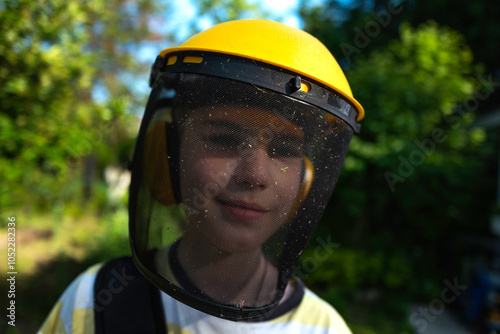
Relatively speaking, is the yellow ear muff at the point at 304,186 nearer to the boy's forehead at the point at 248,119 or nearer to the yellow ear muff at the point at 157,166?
the boy's forehead at the point at 248,119

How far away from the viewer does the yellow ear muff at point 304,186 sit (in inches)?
45.8

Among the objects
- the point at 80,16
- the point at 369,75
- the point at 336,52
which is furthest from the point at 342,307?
the point at 336,52

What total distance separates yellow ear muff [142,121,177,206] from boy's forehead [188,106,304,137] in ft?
0.67

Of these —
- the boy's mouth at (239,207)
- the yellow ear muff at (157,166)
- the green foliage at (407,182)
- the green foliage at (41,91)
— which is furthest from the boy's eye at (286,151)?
the green foliage at (407,182)

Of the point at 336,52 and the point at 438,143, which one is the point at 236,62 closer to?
the point at 438,143

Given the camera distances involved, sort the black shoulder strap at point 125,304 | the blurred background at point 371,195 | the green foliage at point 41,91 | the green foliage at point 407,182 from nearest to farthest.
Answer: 1. the black shoulder strap at point 125,304
2. the green foliage at point 41,91
3. the blurred background at point 371,195
4. the green foliage at point 407,182

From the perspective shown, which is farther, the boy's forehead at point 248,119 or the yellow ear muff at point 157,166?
the yellow ear muff at point 157,166

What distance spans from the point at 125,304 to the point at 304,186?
2.34 ft

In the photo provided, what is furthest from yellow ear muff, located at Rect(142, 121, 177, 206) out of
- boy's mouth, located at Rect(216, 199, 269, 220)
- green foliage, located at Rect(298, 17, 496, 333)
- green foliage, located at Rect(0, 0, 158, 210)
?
green foliage, located at Rect(298, 17, 496, 333)

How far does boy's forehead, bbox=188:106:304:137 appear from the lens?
1.07 m

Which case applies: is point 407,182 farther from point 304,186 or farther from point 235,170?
point 235,170

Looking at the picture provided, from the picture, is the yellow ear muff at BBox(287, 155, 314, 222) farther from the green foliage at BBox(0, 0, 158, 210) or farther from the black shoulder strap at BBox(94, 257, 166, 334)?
the green foliage at BBox(0, 0, 158, 210)

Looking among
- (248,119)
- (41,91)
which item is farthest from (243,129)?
(41,91)

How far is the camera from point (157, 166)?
121 centimetres
